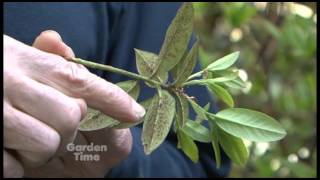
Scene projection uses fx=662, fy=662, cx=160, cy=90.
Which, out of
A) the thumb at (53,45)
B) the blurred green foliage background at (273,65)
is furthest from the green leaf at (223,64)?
the blurred green foliage background at (273,65)

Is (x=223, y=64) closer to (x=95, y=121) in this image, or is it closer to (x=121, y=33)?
(x=95, y=121)

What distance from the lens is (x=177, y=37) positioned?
488 mm

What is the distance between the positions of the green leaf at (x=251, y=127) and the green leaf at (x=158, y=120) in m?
0.04

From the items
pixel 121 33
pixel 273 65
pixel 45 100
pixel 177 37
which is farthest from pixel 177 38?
pixel 273 65

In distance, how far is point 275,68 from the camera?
1.36m

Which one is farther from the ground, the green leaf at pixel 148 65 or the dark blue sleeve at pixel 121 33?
the green leaf at pixel 148 65

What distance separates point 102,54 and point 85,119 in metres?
0.34

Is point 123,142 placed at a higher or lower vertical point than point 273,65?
higher

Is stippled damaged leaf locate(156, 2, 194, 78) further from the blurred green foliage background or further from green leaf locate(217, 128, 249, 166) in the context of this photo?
the blurred green foliage background

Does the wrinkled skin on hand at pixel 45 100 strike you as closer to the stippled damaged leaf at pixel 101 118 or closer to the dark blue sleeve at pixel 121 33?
the stippled damaged leaf at pixel 101 118

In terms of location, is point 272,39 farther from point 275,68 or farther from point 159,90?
point 159,90

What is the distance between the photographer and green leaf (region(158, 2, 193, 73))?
0.49 metres

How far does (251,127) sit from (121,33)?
430mm

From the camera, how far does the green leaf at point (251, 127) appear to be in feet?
1.62
